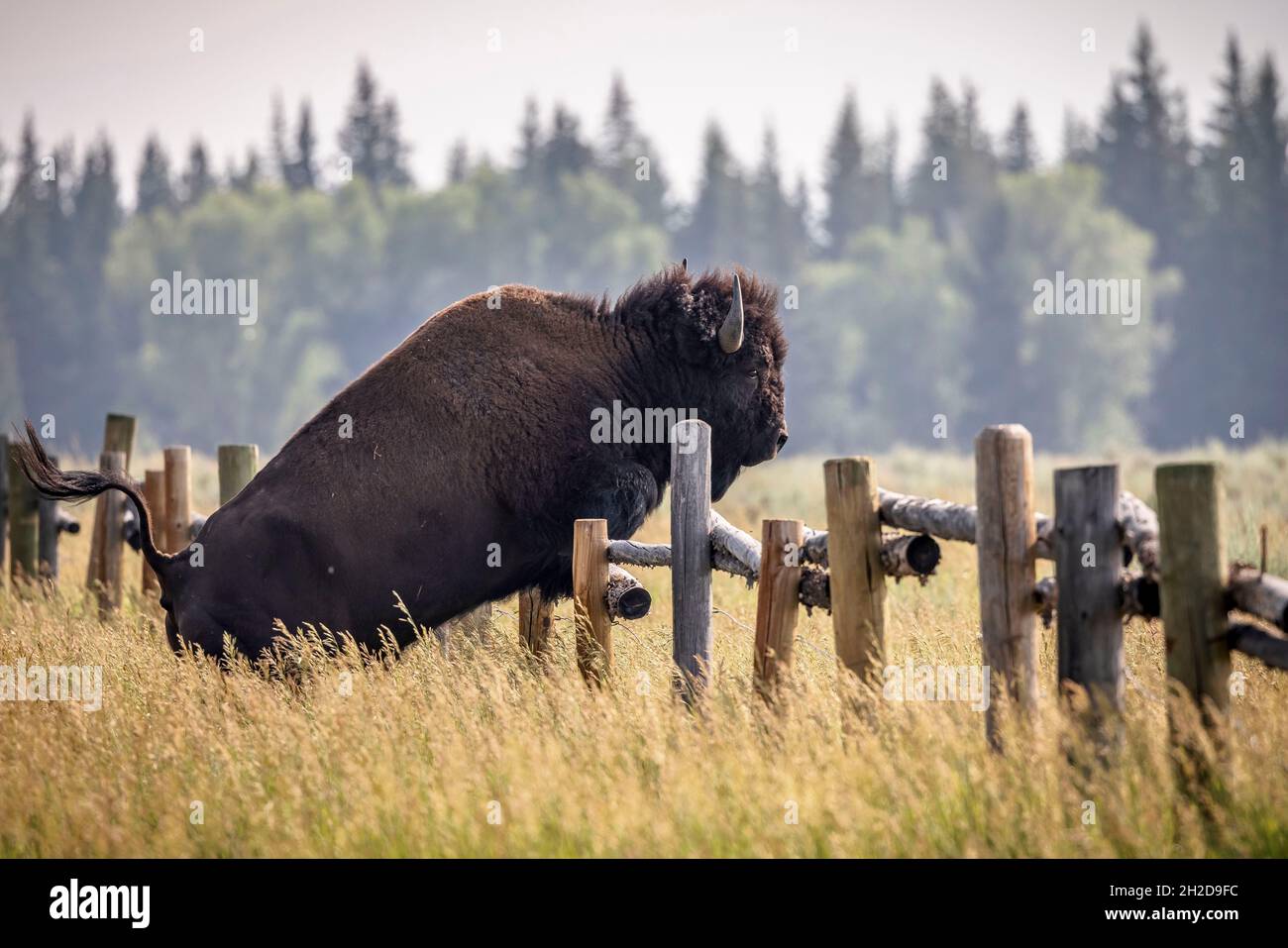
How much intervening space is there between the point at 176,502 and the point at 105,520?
133cm

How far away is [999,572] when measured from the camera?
13.5 ft

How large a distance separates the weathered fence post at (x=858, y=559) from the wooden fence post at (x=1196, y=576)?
1.11 meters

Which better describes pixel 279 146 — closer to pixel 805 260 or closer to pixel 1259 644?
pixel 805 260

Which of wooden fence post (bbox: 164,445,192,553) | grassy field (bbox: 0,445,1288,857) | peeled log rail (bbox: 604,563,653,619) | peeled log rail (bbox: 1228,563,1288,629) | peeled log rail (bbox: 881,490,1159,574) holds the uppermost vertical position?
wooden fence post (bbox: 164,445,192,553)

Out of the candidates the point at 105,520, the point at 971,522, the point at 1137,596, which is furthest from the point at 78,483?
Result: the point at 1137,596

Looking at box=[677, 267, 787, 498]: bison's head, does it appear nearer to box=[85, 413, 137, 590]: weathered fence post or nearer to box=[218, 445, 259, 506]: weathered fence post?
box=[218, 445, 259, 506]: weathered fence post

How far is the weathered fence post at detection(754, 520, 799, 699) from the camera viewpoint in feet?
16.8

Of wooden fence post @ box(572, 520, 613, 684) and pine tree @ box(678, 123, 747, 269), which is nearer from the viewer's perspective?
wooden fence post @ box(572, 520, 613, 684)

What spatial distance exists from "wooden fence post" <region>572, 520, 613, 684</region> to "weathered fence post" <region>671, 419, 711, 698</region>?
485 millimetres

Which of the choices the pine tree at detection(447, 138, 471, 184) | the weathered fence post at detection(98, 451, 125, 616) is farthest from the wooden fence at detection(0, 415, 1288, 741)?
the pine tree at detection(447, 138, 471, 184)

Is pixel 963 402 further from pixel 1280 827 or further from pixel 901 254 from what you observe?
pixel 1280 827

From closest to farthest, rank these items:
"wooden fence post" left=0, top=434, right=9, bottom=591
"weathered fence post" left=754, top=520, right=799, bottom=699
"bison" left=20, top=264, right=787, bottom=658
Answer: "weathered fence post" left=754, top=520, right=799, bottom=699
"bison" left=20, top=264, right=787, bottom=658
"wooden fence post" left=0, top=434, right=9, bottom=591

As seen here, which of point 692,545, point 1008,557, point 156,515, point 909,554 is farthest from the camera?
point 156,515

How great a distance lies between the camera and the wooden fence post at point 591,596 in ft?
19.6
